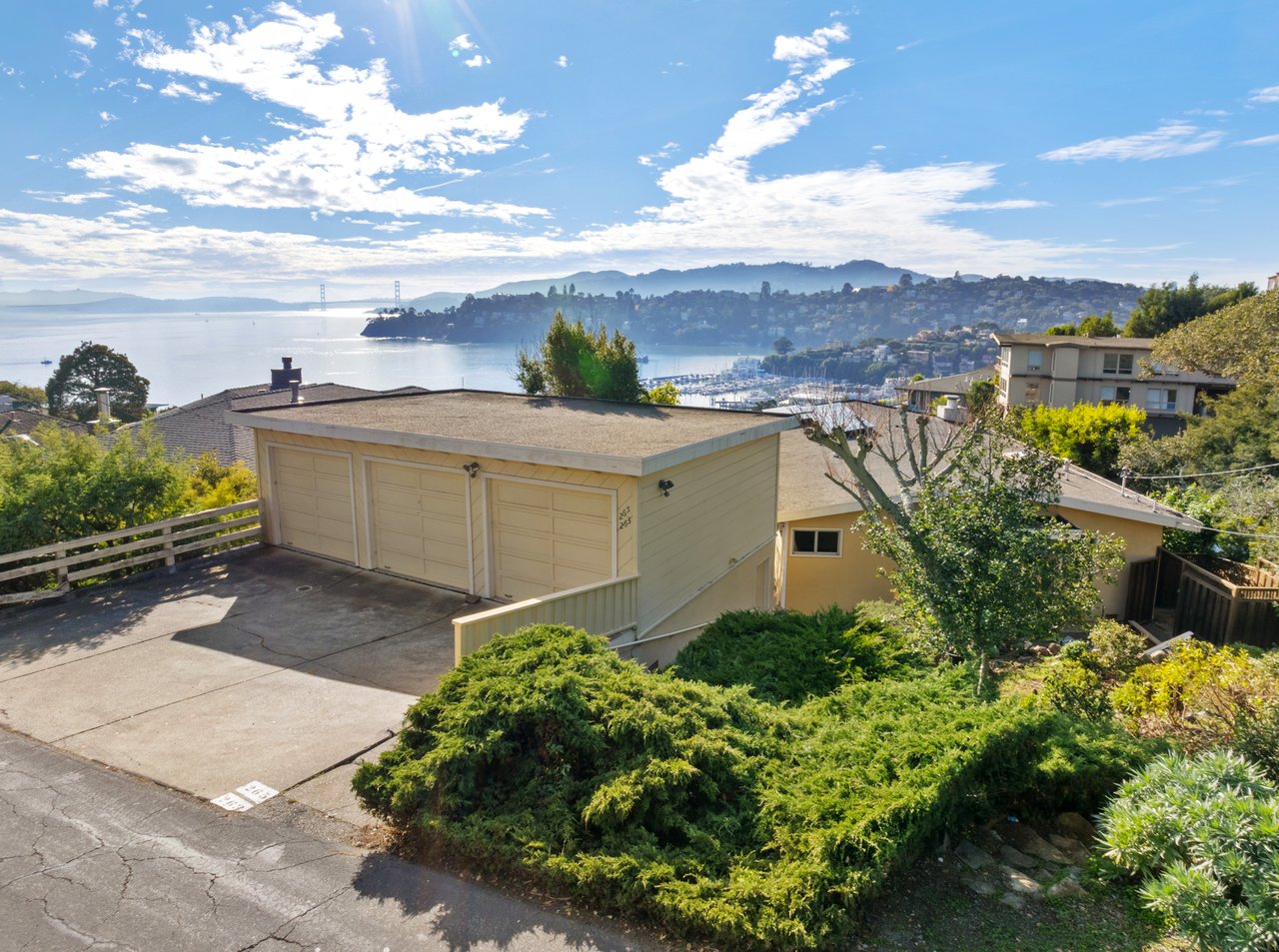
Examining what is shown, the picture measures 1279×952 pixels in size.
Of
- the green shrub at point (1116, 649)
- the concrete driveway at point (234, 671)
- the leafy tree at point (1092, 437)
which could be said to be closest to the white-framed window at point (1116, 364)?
the leafy tree at point (1092, 437)

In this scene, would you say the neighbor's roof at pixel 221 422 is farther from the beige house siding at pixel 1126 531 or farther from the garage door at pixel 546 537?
the beige house siding at pixel 1126 531

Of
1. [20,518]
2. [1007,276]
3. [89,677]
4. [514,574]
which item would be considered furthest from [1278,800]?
[1007,276]

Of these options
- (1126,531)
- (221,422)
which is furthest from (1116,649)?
(221,422)

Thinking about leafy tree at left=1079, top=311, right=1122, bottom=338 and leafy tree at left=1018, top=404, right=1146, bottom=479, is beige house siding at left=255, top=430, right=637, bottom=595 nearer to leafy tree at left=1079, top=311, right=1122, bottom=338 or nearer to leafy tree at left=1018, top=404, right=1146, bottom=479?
leafy tree at left=1018, top=404, right=1146, bottom=479

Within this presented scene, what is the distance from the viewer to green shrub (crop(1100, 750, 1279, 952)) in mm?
3658

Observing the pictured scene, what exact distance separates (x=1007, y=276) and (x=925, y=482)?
173 metres

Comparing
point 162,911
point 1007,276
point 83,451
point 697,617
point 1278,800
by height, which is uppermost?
point 1007,276

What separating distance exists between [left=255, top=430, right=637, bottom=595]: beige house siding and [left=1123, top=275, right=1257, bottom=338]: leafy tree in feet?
192

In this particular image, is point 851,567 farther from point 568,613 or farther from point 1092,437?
point 1092,437

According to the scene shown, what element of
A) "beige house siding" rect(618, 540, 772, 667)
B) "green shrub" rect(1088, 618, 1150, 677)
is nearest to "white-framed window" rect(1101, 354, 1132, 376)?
"beige house siding" rect(618, 540, 772, 667)

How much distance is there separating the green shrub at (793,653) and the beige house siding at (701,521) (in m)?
1.10

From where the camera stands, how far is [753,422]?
1200 centimetres

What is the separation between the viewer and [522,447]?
30.5 ft

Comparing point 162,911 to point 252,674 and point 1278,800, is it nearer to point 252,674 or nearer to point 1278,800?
point 252,674
